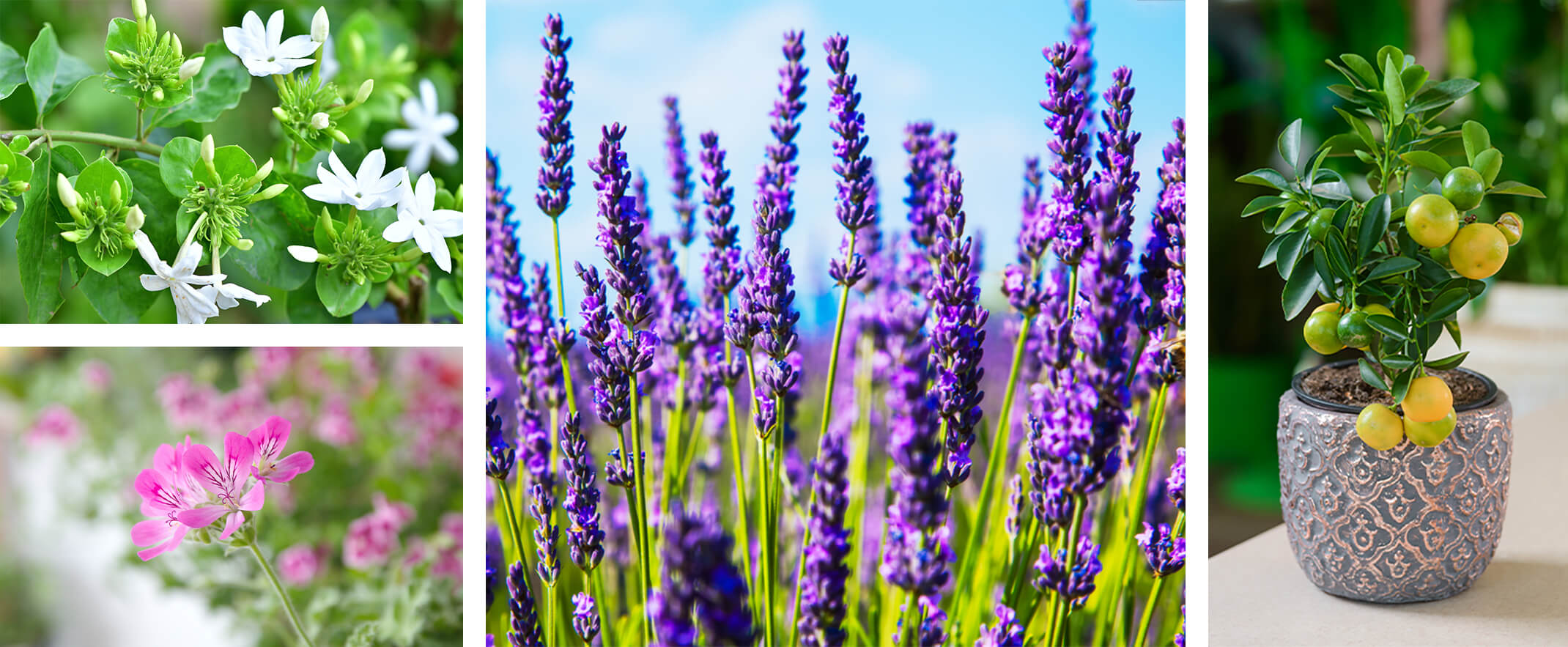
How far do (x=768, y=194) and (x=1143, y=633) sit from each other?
42cm

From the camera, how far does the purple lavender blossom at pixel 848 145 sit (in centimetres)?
70

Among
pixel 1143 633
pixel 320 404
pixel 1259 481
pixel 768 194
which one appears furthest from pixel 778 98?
pixel 1259 481

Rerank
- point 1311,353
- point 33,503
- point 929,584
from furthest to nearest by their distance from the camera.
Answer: point 1311,353, point 33,503, point 929,584

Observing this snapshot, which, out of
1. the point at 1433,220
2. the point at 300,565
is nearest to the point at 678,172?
the point at 1433,220

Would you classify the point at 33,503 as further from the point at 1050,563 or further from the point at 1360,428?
the point at 1360,428

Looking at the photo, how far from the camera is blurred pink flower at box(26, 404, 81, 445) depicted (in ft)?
4.40

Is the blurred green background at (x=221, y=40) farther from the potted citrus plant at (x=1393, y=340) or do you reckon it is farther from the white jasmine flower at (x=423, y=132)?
the potted citrus plant at (x=1393, y=340)

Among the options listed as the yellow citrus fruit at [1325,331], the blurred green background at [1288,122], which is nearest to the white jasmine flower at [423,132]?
the yellow citrus fruit at [1325,331]

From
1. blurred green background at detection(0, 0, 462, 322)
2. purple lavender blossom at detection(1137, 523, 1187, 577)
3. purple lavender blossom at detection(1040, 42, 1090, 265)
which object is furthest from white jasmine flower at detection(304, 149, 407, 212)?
purple lavender blossom at detection(1137, 523, 1187, 577)

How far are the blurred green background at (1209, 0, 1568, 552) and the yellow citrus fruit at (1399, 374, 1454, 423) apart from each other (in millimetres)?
1323

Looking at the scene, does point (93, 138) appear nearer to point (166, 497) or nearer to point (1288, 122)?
point (166, 497)

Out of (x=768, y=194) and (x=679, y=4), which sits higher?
(x=679, y=4)

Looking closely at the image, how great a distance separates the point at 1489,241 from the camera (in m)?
0.70

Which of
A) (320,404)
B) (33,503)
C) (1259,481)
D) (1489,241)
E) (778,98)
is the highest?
(778,98)
